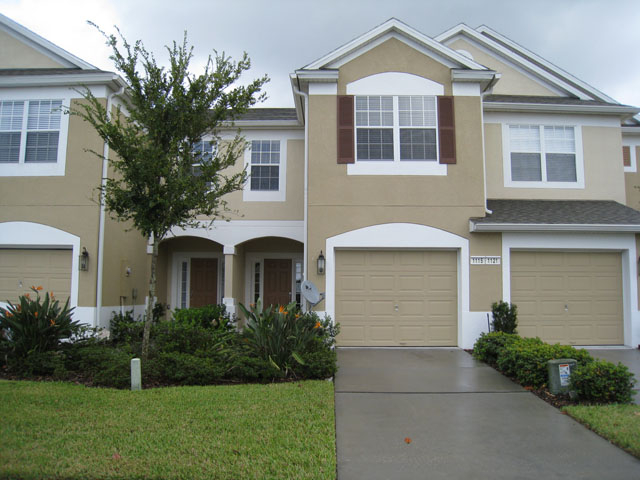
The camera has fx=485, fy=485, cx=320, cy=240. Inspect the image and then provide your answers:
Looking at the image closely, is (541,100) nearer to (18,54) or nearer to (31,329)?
(31,329)

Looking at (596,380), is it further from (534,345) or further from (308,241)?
(308,241)

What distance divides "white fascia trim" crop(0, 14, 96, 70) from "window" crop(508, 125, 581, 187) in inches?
446

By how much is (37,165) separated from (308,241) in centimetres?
700

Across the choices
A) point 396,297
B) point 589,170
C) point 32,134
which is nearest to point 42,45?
point 32,134

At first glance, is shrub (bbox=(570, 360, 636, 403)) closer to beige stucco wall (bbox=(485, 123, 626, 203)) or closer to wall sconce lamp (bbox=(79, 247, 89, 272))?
beige stucco wall (bbox=(485, 123, 626, 203))

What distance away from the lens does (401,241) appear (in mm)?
11430

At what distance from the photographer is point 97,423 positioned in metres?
5.80

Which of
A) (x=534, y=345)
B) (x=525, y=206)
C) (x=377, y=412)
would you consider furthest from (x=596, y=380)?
(x=525, y=206)

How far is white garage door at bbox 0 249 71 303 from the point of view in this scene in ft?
39.2

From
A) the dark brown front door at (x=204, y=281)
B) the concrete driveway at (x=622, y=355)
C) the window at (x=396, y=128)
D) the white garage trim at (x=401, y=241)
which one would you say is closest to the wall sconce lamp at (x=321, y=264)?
the white garage trim at (x=401, y=241)

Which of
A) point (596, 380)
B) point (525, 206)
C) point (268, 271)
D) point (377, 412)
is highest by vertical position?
point (525, 206)

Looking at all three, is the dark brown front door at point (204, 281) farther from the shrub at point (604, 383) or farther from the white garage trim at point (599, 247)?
the shrub at point (604, 383)

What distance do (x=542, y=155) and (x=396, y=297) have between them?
5797 mm

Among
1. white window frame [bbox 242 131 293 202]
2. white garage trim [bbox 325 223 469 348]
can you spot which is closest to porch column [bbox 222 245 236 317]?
white window frame [bbox 242 131 293 202]
